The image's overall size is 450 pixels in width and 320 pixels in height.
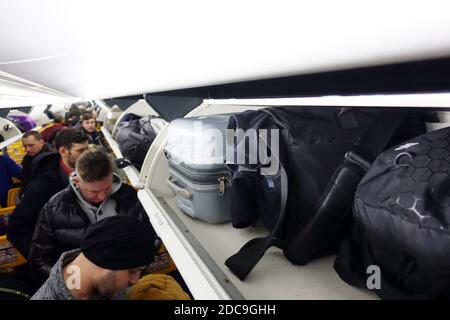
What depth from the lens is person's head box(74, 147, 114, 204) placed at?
65.9 inches

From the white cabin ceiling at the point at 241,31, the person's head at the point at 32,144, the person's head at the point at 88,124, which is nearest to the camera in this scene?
the white cabin ceiling at the point at 241,31

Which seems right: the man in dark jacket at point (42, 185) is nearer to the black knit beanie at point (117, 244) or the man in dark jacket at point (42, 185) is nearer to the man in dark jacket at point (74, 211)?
the man in dark jacket at point (74, 211)

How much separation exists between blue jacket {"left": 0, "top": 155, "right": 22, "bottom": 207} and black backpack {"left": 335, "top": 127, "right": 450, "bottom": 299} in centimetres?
398

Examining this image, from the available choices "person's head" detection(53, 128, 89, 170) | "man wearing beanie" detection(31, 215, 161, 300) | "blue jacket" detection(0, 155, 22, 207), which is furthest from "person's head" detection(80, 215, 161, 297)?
"blue jacket" detection(0, 155, 22, 207)

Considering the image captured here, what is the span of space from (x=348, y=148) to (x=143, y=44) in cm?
59

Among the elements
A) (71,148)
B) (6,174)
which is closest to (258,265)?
(71,148)

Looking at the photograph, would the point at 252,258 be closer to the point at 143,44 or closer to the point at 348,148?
the point at 348,148

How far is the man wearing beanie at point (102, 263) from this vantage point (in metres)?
1.13

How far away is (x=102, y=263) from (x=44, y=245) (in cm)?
88

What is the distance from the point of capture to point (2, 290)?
157 centimetres

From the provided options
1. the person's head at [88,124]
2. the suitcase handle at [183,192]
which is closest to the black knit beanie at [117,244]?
the suitcase handle at [183,192]

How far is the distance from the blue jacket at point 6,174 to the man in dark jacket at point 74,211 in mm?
2123

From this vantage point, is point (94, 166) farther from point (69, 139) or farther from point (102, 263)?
point (69, 139)

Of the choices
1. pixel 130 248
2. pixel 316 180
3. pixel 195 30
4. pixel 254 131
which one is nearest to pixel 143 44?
pixel 195 30
